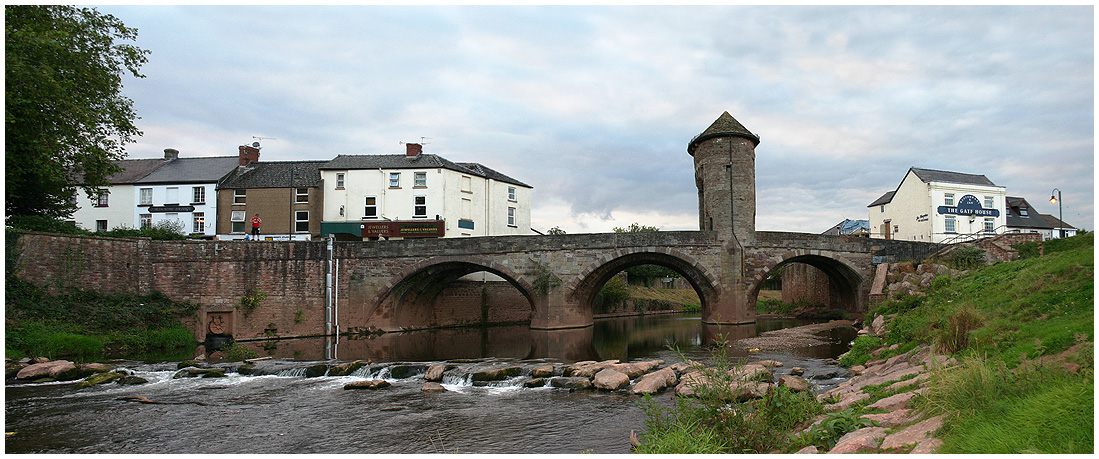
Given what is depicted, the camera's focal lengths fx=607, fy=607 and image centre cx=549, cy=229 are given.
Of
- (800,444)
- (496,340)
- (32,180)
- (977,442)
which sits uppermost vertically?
(32,180)

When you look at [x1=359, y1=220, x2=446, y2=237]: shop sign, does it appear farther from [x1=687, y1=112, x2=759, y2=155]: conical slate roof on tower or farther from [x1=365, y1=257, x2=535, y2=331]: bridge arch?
[x1=687, y1=112, x2=759, y2=155]: conical slate roof on tower

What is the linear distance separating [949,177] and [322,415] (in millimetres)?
41424

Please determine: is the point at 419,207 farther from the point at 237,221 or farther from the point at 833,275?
the point at 833,275

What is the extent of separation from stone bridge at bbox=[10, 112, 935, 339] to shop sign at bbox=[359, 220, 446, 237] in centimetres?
491

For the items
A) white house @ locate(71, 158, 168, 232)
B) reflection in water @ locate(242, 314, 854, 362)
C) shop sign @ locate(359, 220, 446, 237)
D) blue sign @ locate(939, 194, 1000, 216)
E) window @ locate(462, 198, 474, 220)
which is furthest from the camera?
blue sign @ locate(939, 194, 1000, 216)

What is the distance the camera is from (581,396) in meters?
12.1

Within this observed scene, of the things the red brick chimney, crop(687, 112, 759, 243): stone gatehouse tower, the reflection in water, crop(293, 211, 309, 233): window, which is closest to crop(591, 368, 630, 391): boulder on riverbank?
the reflection in water

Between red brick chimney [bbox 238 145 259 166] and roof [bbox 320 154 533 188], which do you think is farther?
red brick chimney [bbox 238 145 259 166]

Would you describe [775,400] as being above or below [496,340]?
above

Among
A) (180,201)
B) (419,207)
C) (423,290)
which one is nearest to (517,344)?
(423,290)

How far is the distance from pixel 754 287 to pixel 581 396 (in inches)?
721

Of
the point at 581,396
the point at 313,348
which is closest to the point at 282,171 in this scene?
the point at 313,348

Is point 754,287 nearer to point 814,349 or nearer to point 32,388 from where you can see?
point 814,349

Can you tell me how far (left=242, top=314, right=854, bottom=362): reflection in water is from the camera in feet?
65.4
